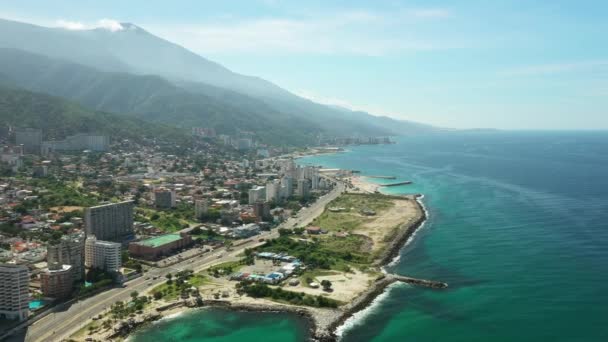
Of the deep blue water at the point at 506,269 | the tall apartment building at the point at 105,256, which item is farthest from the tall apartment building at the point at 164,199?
the deep blue water at the point at 506,269

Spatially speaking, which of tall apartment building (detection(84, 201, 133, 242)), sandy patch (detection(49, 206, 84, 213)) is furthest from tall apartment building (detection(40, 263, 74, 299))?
sandy patch (detection(49, 206, 84, 213))

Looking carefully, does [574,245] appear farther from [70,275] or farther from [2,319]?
[2,319]

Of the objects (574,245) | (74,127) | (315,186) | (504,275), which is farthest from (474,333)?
(74,127)

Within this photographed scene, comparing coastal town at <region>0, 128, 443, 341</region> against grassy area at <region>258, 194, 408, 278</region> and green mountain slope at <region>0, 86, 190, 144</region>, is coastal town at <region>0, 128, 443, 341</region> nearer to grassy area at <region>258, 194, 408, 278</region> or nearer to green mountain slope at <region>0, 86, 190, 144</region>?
grassy area at <region>258, 194, 408, 278</region>

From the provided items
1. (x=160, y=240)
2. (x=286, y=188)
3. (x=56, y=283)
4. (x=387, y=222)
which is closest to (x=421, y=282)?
(x=387, y=222)

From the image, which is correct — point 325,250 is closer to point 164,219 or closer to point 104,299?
point 104,299

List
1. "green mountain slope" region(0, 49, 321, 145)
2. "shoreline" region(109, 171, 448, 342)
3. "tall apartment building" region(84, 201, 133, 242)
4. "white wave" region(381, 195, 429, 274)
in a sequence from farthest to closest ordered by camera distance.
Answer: "green mountain slope" region(0, 49, 321, 145)
"tall apartment building" region(84, 201, 133, 242)
"white wave" region(381, 195, 429, 274)
"shoreline" region(109, 171, 448, 342)
